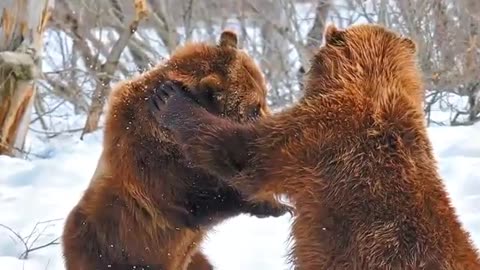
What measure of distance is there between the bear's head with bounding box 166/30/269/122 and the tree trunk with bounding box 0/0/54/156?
381 cm

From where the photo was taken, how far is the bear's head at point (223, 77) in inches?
187

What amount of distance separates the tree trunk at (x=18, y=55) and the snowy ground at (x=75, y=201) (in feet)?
1.67

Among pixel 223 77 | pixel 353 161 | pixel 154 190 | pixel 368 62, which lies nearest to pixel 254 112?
pixel 223 77

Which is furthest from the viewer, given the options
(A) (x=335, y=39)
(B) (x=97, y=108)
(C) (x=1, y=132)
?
(B) (x=97, y=108)

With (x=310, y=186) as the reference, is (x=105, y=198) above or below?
below

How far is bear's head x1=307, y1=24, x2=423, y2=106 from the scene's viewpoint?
4.06 metres

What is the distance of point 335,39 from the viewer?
4227mm

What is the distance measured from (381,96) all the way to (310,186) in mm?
467

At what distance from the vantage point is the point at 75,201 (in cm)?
702

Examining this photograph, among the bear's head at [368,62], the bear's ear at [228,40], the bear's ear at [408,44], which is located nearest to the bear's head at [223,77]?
the bear's ear at [228,40]

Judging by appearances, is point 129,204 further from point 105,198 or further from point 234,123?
point 234,123

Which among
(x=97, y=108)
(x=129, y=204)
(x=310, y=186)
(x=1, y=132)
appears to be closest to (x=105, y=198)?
(x=129, y=204)

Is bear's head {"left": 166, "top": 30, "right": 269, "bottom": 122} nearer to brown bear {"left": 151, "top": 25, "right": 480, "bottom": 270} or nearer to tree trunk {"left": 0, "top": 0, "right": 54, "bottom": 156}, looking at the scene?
brown bear {"left": 151, "top": 25, "right": 480, "bottom": 270}

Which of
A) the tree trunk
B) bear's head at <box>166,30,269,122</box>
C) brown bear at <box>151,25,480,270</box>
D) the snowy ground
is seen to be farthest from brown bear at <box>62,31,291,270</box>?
the tree trunk
